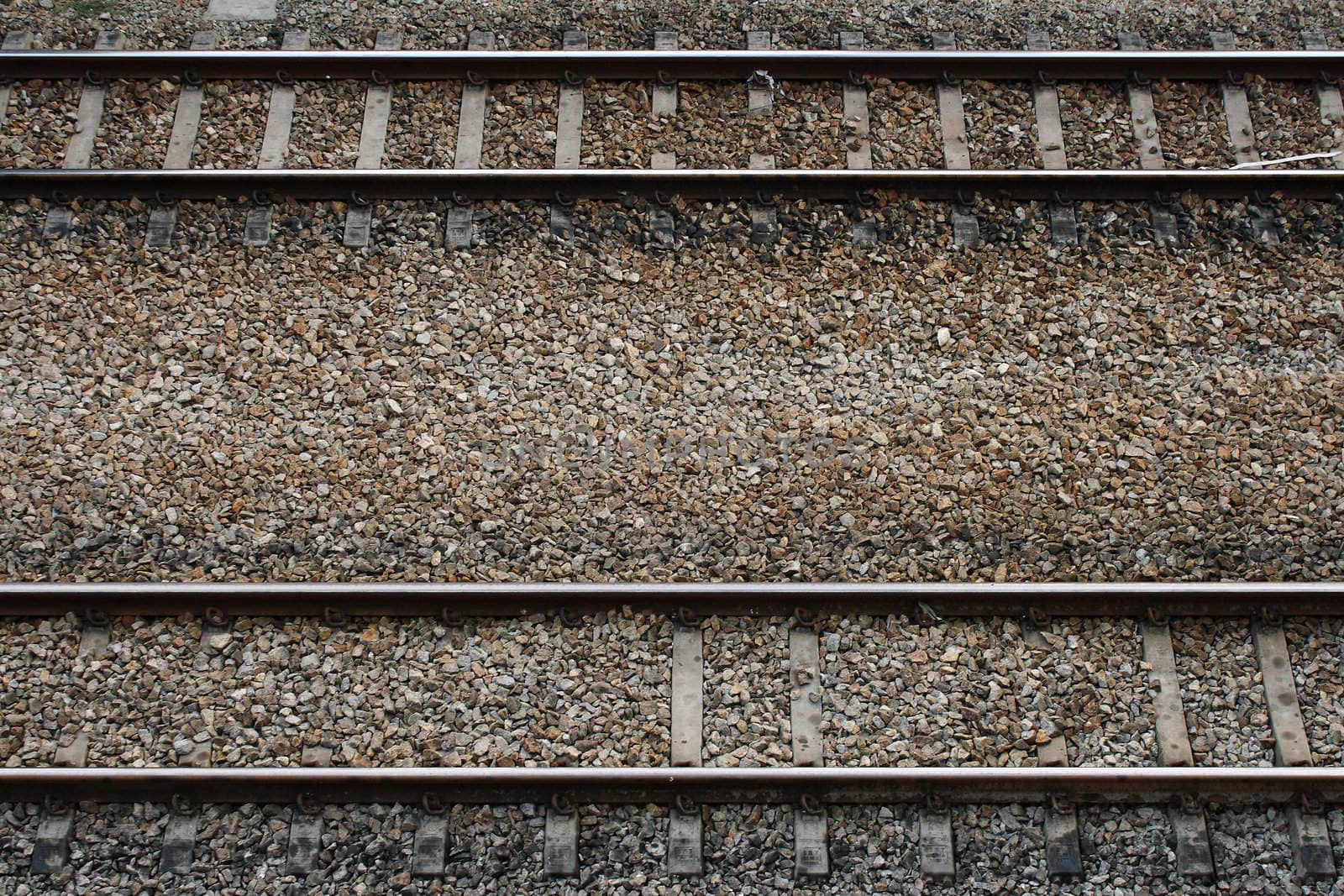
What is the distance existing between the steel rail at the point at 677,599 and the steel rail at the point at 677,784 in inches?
31.1

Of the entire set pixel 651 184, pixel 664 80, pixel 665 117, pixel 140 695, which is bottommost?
pixel 140 695

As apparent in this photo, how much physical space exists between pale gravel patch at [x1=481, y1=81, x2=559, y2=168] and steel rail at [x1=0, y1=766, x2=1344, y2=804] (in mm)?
3651

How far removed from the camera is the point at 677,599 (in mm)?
6164

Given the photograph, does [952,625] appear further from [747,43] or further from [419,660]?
[747,43]

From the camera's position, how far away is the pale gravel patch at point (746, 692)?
231 inches

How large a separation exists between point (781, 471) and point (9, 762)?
392 centimetres

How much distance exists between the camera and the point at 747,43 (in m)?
7.98

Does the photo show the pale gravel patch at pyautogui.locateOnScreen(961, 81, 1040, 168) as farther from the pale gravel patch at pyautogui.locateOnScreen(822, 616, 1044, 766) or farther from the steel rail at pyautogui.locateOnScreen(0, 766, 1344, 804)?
the steel rail at pyautogui.locateOnScreen(0, 766, 1344, 804)

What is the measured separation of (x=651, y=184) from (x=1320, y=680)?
4.37 meters

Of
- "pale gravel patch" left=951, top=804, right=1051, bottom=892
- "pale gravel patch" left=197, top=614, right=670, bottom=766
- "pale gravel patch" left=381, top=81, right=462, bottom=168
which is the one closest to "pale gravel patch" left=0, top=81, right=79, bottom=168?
"pale gravel patch" left=381, top=81, right=462, bottom=168

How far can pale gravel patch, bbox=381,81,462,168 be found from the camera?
24.9ft

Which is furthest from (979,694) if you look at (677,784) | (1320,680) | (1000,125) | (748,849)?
(1000,125)

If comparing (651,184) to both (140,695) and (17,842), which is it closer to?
(140,695)

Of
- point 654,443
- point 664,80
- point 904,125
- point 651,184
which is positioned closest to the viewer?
point 654,443
